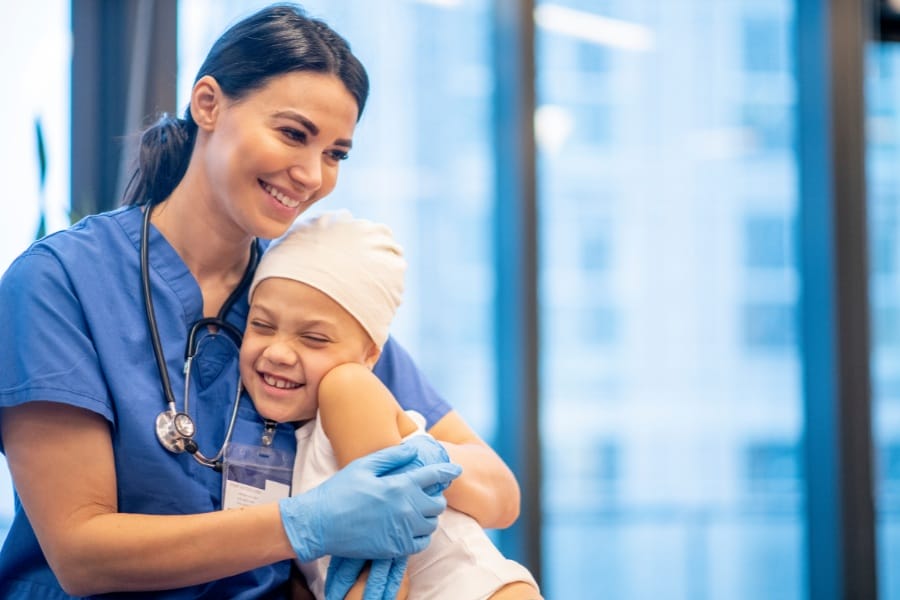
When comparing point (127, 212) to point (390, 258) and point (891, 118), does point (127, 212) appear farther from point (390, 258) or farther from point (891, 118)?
point (891, 118)

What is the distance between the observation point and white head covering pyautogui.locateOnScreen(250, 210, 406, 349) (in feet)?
4.28

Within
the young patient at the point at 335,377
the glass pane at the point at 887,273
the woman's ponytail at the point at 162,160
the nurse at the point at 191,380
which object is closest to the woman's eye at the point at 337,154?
the nurse at the point at 191,380

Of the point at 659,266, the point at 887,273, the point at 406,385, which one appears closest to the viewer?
the point at 406,385

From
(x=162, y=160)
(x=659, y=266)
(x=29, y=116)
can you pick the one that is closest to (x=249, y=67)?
(x=162, y=160)

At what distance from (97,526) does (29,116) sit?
4.62 ft

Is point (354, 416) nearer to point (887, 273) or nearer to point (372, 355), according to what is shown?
point (372, 355)

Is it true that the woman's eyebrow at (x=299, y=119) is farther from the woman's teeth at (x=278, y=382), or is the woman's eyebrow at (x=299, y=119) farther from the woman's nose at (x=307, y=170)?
the woman's teeth at (x=278, y=382)

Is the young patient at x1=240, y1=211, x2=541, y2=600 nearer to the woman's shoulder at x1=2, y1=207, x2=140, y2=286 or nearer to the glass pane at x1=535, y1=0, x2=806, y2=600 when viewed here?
the woman's shoulder at x1=2, y1=207, x2=140, y2=286

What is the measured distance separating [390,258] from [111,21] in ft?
4.38

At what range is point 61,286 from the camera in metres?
1.20

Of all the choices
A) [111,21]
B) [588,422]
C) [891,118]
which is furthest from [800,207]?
[111,21]

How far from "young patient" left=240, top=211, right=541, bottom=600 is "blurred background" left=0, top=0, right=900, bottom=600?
1.29 m

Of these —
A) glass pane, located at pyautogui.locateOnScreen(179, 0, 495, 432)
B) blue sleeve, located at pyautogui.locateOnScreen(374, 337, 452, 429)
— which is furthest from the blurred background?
blue sleeve, located at pyautogui.locateOnScreen(374, 337, 452, 429)

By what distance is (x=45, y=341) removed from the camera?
1.16m
